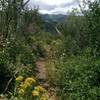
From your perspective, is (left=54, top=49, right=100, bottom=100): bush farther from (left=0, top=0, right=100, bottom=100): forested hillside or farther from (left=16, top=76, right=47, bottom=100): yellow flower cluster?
(left=16, top=76, right=47, bottom=100): yellow flower cluster

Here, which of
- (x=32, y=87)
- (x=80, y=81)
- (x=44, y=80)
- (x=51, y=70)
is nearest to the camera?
(x=32, y=87)

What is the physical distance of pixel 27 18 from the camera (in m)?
26.9

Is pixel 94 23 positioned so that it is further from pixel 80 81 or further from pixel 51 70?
pixel 80 81

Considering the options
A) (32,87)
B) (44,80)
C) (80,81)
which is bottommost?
(44,80)

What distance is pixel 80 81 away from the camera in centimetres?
1116

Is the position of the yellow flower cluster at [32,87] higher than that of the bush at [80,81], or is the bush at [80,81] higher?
the yellow flower cluster at [32,87]

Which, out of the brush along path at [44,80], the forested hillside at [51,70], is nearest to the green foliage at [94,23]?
the forested hillside at [51,70]

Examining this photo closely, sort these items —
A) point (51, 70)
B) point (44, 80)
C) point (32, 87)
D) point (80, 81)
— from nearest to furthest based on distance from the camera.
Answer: point (32, 87), point (80, 81), point (44, 80), point (51, 70)

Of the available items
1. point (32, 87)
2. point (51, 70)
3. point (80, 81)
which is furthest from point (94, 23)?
point (32, 87)

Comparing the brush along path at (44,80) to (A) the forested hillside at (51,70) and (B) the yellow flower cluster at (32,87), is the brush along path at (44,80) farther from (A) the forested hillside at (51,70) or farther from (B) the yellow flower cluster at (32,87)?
(B) the yellow flower cluster at (32,87)

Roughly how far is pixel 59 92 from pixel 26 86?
6164mm

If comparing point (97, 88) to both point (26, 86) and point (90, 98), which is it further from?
point (26, 86)

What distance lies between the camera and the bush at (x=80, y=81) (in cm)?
1030

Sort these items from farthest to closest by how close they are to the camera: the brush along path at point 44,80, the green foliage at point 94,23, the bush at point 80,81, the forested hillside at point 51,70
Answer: the green foliage at point 94,23 < the brush along path at point 44,80 < the bush at point 80,81 < the forested hillside at point 51,70
